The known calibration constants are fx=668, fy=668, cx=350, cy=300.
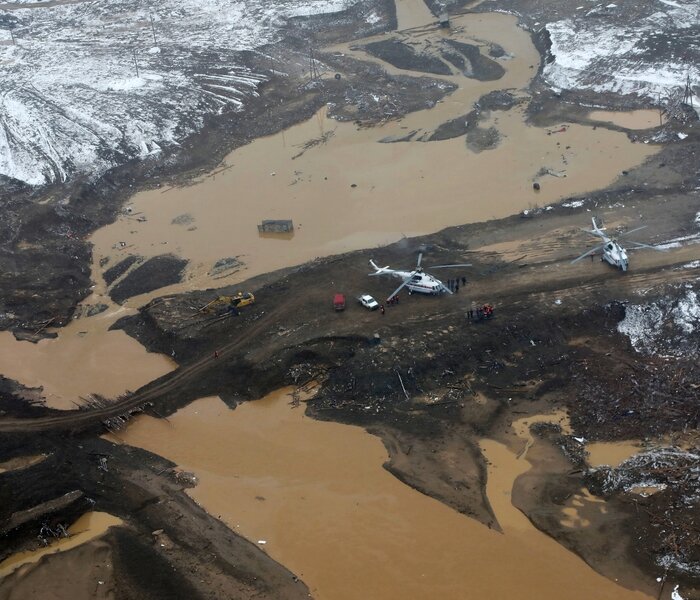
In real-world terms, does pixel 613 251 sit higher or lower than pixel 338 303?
higher

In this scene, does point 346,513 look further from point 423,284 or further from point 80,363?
point 80,363

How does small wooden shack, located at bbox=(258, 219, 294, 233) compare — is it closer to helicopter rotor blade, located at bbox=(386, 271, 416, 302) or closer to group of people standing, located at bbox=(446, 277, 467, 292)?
helicopter rotor blade, located at bbox=(386, 271, 416, 302)

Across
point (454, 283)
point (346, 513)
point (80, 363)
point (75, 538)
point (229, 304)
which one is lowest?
point (346, 513)

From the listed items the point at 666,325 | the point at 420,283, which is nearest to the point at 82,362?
the point at 420,283

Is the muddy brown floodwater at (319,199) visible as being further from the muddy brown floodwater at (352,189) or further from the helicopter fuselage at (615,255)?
the helicopter fuselage at (615,255)

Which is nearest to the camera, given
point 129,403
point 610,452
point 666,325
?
point 610,452

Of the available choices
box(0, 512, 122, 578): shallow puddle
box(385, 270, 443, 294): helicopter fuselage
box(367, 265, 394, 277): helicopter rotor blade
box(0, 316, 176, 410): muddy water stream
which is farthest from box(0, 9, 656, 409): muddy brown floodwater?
box(0, 512, 122, 578): shallow puddle

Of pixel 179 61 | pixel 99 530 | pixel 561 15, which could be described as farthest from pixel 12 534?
pixel 561 15
